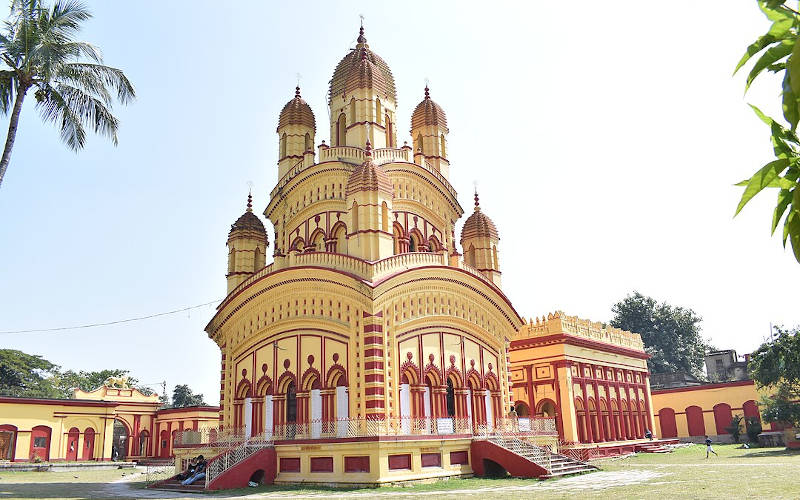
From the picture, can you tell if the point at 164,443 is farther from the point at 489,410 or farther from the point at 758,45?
the point at 758,45

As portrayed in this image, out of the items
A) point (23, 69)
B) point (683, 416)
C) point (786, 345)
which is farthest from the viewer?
point (683, 416)

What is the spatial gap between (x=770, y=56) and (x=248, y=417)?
80.2 ft

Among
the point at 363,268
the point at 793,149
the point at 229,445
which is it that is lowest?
the point at 229,445

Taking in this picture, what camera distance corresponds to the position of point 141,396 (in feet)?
154

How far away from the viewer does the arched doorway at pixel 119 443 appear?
1810 inches

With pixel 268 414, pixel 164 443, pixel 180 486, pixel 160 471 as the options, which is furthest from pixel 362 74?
pixel 164 443

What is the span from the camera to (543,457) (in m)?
22.2

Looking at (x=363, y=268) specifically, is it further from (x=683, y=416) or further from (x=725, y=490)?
(x=683, y=416)

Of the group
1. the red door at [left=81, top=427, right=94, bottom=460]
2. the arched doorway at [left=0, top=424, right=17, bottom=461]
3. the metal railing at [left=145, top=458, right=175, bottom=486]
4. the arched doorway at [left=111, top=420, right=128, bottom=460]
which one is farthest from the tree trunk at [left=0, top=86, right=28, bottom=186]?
the arched doorway at [left=111, top=420, right=128, bottom=460]

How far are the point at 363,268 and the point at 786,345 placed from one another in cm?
2377

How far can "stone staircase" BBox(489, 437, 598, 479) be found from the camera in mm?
21513

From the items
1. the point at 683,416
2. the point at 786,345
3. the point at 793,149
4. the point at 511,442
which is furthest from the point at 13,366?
the point at 793,149

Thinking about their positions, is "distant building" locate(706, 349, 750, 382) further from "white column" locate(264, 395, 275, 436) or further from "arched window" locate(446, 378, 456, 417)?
"white column" locate(264, 395, 275, 436)

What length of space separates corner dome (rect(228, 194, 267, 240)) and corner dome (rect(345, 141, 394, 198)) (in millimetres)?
7678
